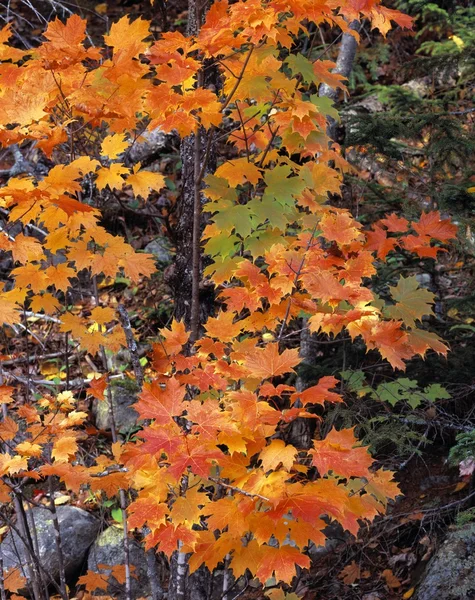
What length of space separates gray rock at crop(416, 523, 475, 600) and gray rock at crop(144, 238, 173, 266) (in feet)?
14.0

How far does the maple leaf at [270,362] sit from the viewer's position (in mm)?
2497

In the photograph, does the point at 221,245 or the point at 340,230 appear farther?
the point at 221,245

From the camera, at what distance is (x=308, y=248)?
9.62 feet

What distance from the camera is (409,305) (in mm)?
2893

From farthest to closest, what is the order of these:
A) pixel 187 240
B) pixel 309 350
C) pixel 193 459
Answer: pixel 309 350 → pixel 187 240 → pixel 193 459

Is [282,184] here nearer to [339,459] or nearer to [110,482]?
[339,459]

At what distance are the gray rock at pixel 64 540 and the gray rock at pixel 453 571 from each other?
280 cm

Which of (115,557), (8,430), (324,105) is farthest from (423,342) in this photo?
(115,557)

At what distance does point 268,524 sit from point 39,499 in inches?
154

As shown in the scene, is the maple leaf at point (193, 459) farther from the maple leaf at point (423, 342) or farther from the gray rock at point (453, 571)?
the gray rock at point (453, 571)

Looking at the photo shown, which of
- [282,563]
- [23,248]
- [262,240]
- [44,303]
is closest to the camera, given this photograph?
[282,563]

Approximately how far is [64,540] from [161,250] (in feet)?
11.0

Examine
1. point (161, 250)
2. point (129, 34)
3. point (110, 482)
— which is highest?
point (129, 34)

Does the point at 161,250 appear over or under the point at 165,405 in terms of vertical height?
under
